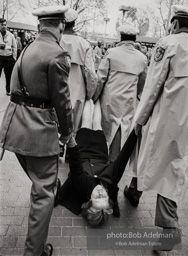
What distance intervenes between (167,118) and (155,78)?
1.26ft

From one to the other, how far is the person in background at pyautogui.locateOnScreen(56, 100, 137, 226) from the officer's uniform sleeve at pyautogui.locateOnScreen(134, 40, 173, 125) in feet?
1.40

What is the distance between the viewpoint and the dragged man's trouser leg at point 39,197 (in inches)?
97.5

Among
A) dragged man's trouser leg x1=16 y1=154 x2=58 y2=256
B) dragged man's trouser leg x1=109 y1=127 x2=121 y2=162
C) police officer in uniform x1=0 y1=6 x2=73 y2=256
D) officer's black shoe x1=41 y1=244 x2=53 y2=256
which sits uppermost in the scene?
police officer in uniform x1=0 y1=6 x2=73 y2=256

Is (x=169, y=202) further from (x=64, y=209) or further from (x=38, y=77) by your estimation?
(x=38, y=77)

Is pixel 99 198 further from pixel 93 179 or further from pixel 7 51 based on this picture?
pixel 7 51

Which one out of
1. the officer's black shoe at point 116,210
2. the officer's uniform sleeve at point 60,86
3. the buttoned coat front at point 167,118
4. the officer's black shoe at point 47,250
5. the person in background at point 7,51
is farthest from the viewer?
the person in background at point 7,51

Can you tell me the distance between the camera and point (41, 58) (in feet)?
Answer: 7.68

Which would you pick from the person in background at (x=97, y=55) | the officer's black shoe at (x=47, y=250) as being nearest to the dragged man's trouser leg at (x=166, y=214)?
the officer's black shoe at (x=47, y=250)

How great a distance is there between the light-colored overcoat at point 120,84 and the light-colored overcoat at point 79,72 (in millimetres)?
132

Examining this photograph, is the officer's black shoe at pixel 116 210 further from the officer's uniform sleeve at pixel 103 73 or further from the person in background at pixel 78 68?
the officer's uniform sleeve at pixel 103 73

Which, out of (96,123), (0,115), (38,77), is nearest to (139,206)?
(96,123)

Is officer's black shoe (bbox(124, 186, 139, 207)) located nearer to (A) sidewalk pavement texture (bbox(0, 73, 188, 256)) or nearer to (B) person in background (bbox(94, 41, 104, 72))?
(A) sidewalk pavement texture (bbox(0, 73, 188, 256))

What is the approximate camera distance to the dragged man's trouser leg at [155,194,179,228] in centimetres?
294

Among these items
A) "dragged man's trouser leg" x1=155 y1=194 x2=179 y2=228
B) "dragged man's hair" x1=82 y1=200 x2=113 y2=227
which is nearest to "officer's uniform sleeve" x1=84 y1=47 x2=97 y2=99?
"dragged man's hair" x1=82 y1=200 x2=113 y2=227
